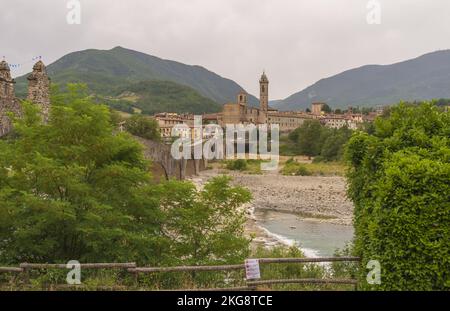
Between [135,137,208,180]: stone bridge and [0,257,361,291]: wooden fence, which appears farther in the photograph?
[135,137,208,180]: stone bridge

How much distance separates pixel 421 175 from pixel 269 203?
43461 mm

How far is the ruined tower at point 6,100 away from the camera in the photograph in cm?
1986

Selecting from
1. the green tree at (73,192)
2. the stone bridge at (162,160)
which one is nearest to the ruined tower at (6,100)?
the stone bridge at (162,160)

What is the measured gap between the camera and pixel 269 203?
51156 mm

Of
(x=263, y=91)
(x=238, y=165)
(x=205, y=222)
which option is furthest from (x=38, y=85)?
(x=263, y=91)

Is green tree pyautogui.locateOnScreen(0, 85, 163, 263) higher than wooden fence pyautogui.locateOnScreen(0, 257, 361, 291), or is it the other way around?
green tree pyautogui.locateOnScreen(0, 85, 163, 263)

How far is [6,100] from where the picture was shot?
2080 cm

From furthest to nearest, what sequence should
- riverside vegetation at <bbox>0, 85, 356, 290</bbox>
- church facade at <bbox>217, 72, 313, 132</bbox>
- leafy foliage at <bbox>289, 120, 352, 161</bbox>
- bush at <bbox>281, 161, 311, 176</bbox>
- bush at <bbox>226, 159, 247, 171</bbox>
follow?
1. church facade at <bbox>217, 72, 313, 132</bbox>
2. leafy foliage at <bbox>289, 120, 352, 161</bbox>
3. bush at <bbox>226, 159, 247, 171</bbox>
4. bush at <bbox>281, 161, 311, 176</bbox>
5. riverside vegetation at <bbox>0, 85, 356, 290</bbox>

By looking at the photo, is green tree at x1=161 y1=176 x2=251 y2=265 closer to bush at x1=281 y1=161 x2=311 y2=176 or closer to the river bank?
the river bank

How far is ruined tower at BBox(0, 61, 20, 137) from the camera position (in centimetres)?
1986

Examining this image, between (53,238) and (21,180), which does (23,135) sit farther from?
(53,238)

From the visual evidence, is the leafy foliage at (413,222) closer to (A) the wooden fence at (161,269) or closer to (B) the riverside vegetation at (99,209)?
(A) the wooden fence at (161,269)

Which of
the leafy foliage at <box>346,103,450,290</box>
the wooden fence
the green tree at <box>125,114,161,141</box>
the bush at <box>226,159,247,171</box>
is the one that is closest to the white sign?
the wooden fence
